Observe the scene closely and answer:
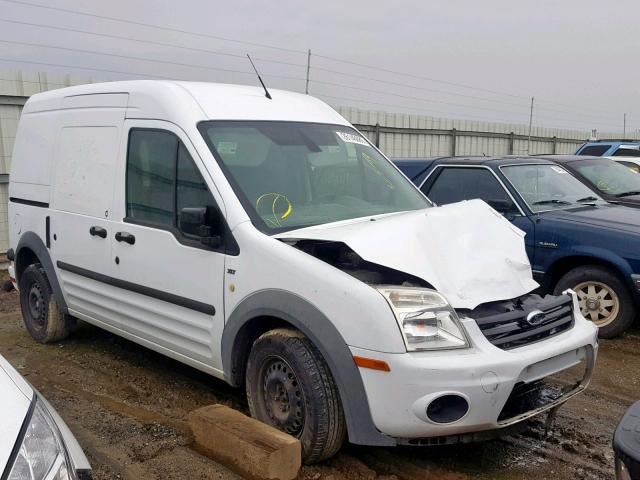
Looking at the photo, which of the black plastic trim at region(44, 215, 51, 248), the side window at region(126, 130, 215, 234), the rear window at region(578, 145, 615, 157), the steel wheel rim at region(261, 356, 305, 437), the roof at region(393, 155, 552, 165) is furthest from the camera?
the rear window at region(578, 145, 615, 157)

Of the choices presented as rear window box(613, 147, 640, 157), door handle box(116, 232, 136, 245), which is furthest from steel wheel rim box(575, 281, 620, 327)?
rear window box(613, 147, 640, 157)

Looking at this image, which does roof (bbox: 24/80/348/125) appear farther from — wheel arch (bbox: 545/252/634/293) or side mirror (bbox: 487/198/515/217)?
wheel arch (bbox: 545/252/634/293)

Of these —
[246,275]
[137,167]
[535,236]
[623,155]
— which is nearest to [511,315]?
[246,275]

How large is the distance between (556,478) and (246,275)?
2041 mm

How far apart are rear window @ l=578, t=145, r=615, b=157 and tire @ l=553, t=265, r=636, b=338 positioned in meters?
8.20

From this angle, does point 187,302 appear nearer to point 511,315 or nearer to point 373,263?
point 373,263

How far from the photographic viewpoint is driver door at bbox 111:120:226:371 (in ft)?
12.9

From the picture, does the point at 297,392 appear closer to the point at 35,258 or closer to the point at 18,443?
the point at 18,443

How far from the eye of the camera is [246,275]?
3658 millimetres

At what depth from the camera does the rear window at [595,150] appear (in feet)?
43.8

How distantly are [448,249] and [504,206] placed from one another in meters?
3.27

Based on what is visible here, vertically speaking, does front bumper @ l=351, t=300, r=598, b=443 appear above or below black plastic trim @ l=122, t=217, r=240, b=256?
below

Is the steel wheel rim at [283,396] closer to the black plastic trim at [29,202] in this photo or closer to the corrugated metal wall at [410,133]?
the black plastic trim at [29,202]

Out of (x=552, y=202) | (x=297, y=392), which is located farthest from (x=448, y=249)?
(x=552, y=202)
